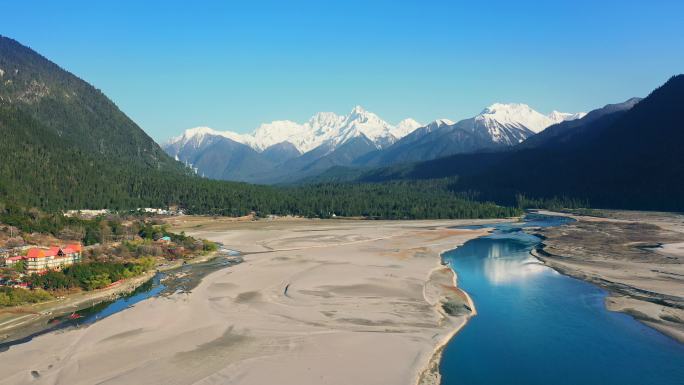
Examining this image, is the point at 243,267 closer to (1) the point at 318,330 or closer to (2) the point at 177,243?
(2) the point at 177,243

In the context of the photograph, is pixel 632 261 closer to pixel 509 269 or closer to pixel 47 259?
pixel 509 269

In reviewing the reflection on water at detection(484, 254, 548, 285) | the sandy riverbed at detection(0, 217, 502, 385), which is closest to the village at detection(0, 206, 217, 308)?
the sandy riverbed at detection(0, 217, 502, 385)

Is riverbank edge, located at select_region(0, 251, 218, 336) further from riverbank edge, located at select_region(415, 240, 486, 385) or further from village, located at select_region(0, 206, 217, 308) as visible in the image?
riverbank edge, located at select_region(415, 240, 486, 385)

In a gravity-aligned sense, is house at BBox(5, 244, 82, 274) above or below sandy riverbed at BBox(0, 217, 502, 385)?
above

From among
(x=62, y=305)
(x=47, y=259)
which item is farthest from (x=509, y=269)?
(x=47, y=259)

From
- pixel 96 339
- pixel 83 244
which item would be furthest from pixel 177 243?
pixel 96 339

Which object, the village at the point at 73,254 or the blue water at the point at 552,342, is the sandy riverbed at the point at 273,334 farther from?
the village at the point at 73,254
